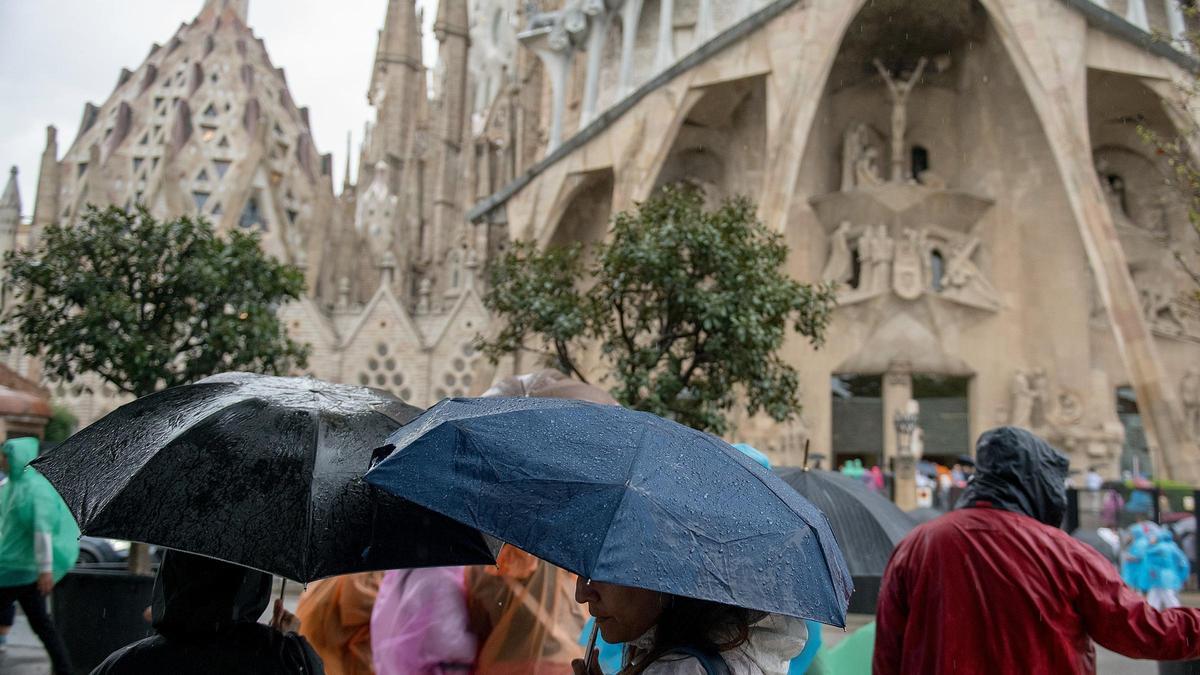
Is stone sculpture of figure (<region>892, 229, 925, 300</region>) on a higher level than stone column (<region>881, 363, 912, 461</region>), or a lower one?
higher

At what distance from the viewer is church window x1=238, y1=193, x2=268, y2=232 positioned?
2856cm

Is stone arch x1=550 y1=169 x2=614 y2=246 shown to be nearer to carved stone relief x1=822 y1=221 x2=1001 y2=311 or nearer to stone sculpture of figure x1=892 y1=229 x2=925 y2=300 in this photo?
carved stone relief x1=822 y1=221 x2=1001 y2=311

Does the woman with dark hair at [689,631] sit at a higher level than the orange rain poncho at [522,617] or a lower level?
higher

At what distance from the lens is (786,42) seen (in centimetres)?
1867

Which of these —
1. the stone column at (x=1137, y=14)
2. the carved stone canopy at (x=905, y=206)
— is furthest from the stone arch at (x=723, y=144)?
the stone column at (x=1137, y=14)

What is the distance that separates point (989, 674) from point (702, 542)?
55.5 inches

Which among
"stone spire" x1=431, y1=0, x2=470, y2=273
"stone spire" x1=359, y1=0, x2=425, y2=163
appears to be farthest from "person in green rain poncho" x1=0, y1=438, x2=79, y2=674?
"stone spire" x1=359, y1=0, x2=425, y2=163

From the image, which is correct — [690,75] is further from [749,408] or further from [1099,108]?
[749,408]

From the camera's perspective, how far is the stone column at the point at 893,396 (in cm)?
2048

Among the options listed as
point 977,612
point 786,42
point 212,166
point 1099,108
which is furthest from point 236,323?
point 212,166

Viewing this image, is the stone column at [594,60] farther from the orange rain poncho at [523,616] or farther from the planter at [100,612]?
the orange rain poncho at [523,616]

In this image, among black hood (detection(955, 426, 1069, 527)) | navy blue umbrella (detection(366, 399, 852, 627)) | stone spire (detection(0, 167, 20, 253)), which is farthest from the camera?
stone spire (detection(0, 167, 20, 253))

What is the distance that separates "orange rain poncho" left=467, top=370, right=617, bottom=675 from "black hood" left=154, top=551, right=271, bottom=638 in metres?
0.91

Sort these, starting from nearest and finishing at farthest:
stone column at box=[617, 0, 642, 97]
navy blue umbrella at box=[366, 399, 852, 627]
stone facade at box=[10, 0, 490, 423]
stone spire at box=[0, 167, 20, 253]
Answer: navy blue umbrella at box=[366, 399, 852, 627]
stone column at box=[617, 0, 642, 97]
stone facade at box=[10, 0, 490, 423]
stone spire at box=[0, 167, 20, 253]
